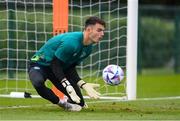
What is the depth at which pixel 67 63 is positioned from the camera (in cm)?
1113

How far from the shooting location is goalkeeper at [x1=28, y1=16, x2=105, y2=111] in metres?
10.8

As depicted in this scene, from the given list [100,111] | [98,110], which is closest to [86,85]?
[100,111]

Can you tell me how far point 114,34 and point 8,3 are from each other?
2133 millimetres

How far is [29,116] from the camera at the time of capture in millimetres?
10234

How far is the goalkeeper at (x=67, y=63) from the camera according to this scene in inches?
424

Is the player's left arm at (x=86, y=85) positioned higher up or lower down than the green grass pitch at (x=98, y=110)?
higher up

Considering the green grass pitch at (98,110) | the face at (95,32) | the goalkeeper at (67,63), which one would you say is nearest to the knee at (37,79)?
the goalkeeper at (67,63)

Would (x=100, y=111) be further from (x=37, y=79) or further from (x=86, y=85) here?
(x=37, y=79)

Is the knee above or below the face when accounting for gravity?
below

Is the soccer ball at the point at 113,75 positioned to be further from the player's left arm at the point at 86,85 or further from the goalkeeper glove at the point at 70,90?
the goalkeeper glove at the point at 70,90

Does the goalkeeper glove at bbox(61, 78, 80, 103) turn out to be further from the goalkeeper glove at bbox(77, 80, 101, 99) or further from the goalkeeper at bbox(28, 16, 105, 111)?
the goalkeeper glove at bbox(77, 80, 101, 99)

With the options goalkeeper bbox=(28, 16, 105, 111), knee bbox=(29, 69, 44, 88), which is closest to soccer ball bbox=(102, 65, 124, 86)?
goalkeeper bbox=(28, 16, 105, 111)

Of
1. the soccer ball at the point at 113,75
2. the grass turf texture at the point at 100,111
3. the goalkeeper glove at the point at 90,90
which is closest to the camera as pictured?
the grass turf texture at the point at 100,111

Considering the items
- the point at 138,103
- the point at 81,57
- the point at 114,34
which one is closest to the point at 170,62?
the point at 114,34
